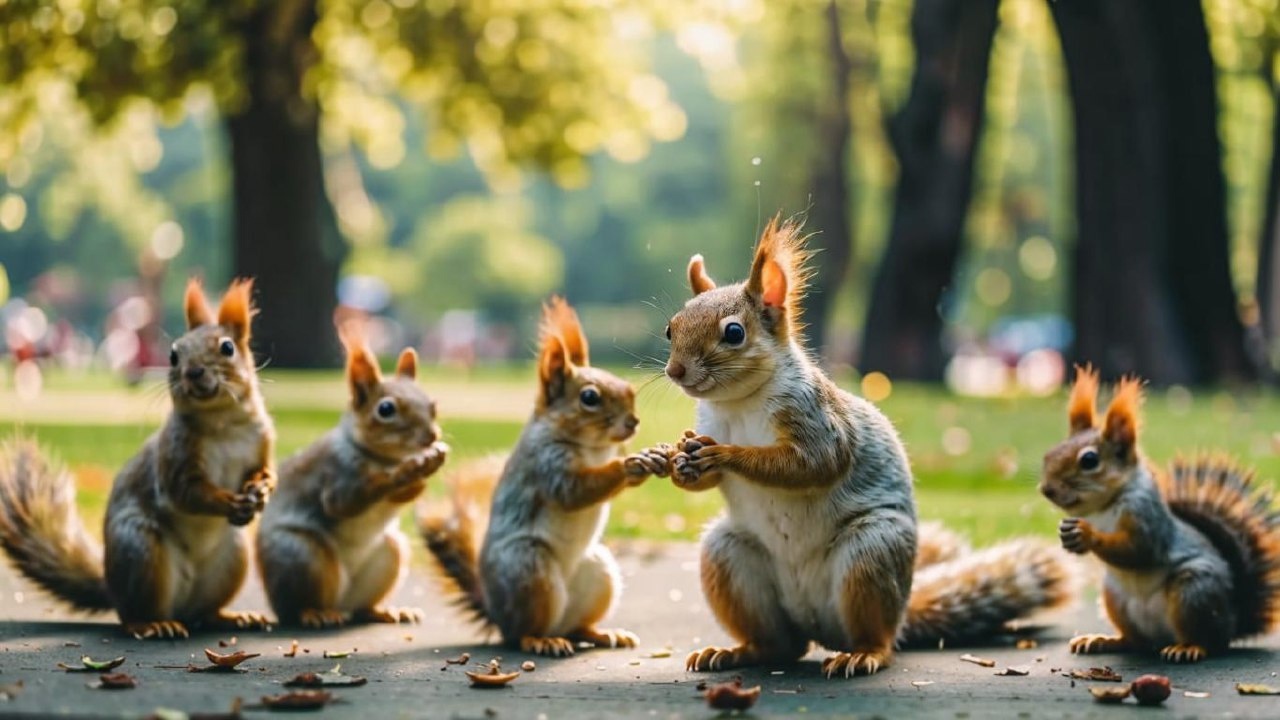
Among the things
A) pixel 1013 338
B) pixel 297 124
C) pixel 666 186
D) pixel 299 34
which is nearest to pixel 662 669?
pixel 299 34

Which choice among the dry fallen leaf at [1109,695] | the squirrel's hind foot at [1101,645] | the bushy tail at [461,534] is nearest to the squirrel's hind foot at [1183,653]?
the squirrel's hind foot at [1101,645]

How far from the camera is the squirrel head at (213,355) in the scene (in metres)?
4.98

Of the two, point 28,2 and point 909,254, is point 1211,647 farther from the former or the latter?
point 909,254

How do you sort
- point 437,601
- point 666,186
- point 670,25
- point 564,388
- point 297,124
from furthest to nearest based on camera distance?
point 666,186 < point 670,25 < point 297,124 < point 437,601 < point 564,388

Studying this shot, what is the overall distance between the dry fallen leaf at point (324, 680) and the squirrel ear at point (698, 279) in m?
1.42

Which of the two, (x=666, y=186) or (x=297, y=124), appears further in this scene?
(x=666, y=186)

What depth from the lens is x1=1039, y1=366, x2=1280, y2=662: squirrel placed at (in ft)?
15.7

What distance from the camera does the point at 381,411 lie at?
522cm

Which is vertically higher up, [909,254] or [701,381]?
[909,254]


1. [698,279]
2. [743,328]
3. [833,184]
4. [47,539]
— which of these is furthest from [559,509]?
[833,184]

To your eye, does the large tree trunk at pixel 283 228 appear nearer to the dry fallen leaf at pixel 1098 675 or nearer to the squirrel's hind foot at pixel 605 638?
the squirrel's hind foot at pixel 605 638

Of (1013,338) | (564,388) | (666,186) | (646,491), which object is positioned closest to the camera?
(564,388)

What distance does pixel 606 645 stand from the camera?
519 cm

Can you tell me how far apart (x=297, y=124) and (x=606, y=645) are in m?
13.2
